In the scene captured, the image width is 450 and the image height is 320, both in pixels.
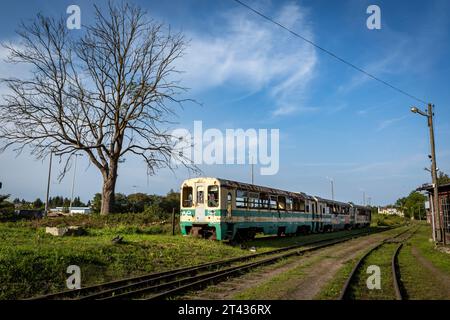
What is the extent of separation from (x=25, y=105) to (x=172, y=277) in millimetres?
18116

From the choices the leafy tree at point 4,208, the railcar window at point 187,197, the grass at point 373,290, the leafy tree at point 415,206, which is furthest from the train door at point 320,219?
the leafy tree at point 415,206

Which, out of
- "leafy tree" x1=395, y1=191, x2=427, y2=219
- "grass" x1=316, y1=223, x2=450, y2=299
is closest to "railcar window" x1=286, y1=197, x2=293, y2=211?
"grass" x1=316, y1=223, x2=450, y2=299

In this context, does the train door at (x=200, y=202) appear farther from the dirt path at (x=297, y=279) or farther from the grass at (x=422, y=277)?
the grass at (x=422, y=277)

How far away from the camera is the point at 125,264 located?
11.6 metres

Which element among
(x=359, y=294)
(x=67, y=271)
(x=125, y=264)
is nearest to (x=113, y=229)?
(x=125, y=264)

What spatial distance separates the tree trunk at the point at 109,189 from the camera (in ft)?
82.7

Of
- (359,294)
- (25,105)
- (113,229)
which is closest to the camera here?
(359,294)

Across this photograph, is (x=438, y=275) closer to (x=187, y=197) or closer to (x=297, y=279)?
(x=297, y=279)

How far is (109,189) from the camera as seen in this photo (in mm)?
25219

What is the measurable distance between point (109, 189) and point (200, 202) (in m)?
9.29

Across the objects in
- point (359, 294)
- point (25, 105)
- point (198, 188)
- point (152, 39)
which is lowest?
point (359, 294)

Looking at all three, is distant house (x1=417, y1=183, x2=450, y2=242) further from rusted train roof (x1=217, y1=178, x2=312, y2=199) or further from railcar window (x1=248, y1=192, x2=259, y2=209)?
railcar window (x1=248, y1=192, x2=259, y2=209)
